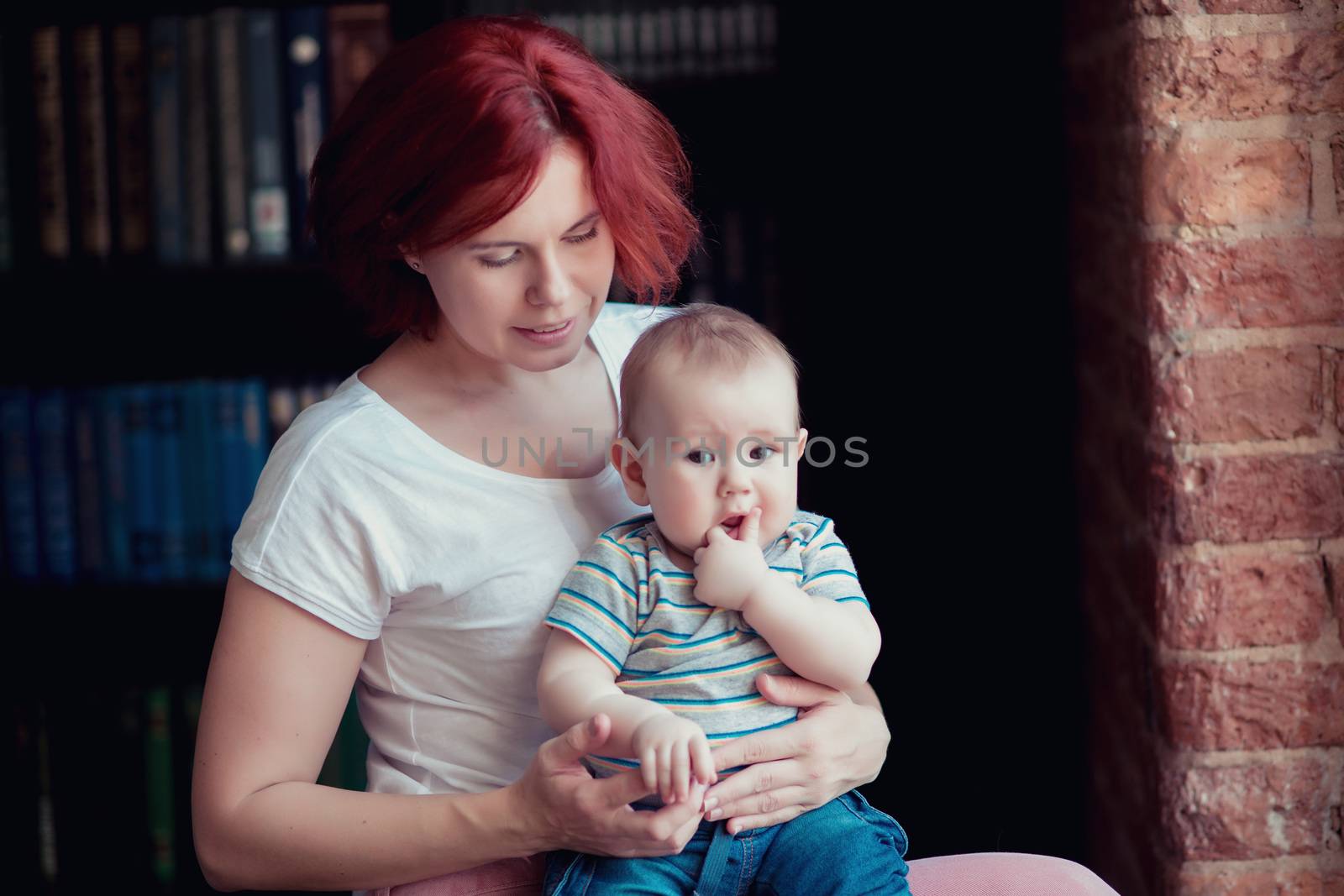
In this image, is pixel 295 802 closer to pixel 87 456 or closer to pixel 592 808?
pixel 592 808

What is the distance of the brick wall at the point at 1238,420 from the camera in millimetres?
1255

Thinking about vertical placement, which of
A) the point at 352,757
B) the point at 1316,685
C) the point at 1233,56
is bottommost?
the point at 352,757

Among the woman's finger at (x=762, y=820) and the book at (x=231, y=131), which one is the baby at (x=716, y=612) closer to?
the woman's finger at (x=762, y=820)

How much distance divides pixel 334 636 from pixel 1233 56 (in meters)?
1.03

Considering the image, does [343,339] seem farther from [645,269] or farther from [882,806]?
[882,806]

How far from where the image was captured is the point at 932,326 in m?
1.85

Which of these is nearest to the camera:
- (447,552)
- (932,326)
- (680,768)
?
(680,768)

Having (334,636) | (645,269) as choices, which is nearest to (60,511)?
(334,636)

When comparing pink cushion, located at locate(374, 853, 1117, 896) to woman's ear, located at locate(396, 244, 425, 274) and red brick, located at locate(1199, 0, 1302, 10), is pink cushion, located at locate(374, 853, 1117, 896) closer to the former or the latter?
woman's ear, located at locate(396, 244, 425, 274)

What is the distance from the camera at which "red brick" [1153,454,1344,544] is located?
1.28 meters

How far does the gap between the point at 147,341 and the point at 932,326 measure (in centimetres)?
127

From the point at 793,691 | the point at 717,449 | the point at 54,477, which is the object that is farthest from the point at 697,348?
the point at 54,477

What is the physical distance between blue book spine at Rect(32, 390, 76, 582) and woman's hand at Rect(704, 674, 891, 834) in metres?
1.41

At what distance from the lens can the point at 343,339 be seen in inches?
83.5
